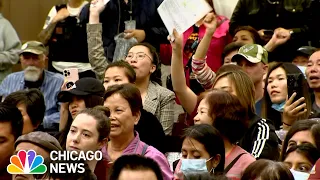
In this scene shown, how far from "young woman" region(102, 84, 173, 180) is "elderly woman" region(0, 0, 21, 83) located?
11.2ft

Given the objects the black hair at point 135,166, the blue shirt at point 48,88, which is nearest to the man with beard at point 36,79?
the blue shirt at point 48,88

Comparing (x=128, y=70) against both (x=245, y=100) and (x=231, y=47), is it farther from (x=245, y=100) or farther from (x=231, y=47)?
(x=245, y=100)

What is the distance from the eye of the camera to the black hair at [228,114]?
5105 mm

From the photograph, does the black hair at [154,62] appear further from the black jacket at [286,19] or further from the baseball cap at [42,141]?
the baseball cap at [42,141]

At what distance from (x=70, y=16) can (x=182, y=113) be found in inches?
70.9

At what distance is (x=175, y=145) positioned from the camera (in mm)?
6180

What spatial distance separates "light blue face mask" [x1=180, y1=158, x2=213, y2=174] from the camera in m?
4.52

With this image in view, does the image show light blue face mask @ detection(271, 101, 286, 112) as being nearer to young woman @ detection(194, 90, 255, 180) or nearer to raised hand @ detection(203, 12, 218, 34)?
raised hand @ detection(203, 12, 218, 34)

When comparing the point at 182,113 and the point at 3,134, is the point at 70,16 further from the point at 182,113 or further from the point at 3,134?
the point at 3,134

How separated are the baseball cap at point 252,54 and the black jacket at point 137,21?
1.33 metres

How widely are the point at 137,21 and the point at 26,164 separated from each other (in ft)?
11.9

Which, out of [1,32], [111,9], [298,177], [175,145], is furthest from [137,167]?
[1,32]

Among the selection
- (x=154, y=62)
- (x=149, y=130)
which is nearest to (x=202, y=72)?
(x=154, y=62)

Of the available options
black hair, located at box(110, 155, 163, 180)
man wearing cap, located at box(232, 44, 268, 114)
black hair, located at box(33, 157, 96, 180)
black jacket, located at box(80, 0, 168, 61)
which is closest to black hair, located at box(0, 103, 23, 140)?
black hair, located at box(33, 157, 96, 180)
